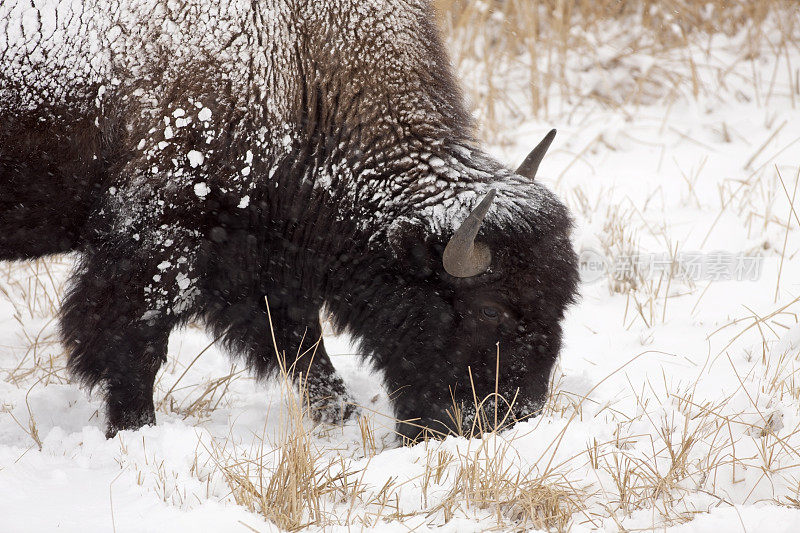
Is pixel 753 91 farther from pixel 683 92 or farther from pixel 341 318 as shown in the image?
pixel 341 318

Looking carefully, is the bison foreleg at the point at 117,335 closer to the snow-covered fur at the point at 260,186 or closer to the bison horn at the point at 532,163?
the snow-covered fur at the point at 260,186

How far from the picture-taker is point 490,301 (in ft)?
10.1

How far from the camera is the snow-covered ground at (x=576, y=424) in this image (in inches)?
96.5

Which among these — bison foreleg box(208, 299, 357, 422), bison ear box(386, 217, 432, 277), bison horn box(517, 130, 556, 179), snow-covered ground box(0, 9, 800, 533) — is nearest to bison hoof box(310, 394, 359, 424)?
bison foreleg box(208, 299, 357, 422)

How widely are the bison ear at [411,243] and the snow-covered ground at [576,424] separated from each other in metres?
0.65

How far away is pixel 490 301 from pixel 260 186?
3.64 ft

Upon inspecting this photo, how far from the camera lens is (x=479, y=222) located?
2770 millimetres

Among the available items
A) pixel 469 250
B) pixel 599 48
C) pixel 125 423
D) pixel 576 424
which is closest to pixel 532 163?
pixel 469 250

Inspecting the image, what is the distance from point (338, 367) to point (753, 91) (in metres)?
5.81

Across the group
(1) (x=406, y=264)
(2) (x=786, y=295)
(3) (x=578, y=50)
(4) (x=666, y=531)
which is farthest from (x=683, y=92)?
(4) (x=666, y=531)

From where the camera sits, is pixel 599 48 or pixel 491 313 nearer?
pixel 491 313

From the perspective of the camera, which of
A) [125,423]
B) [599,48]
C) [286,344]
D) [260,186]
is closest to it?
[260,186]

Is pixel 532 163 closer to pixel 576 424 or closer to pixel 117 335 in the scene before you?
pixel 576 424

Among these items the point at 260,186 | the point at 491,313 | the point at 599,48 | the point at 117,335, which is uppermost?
the point at 599,48
